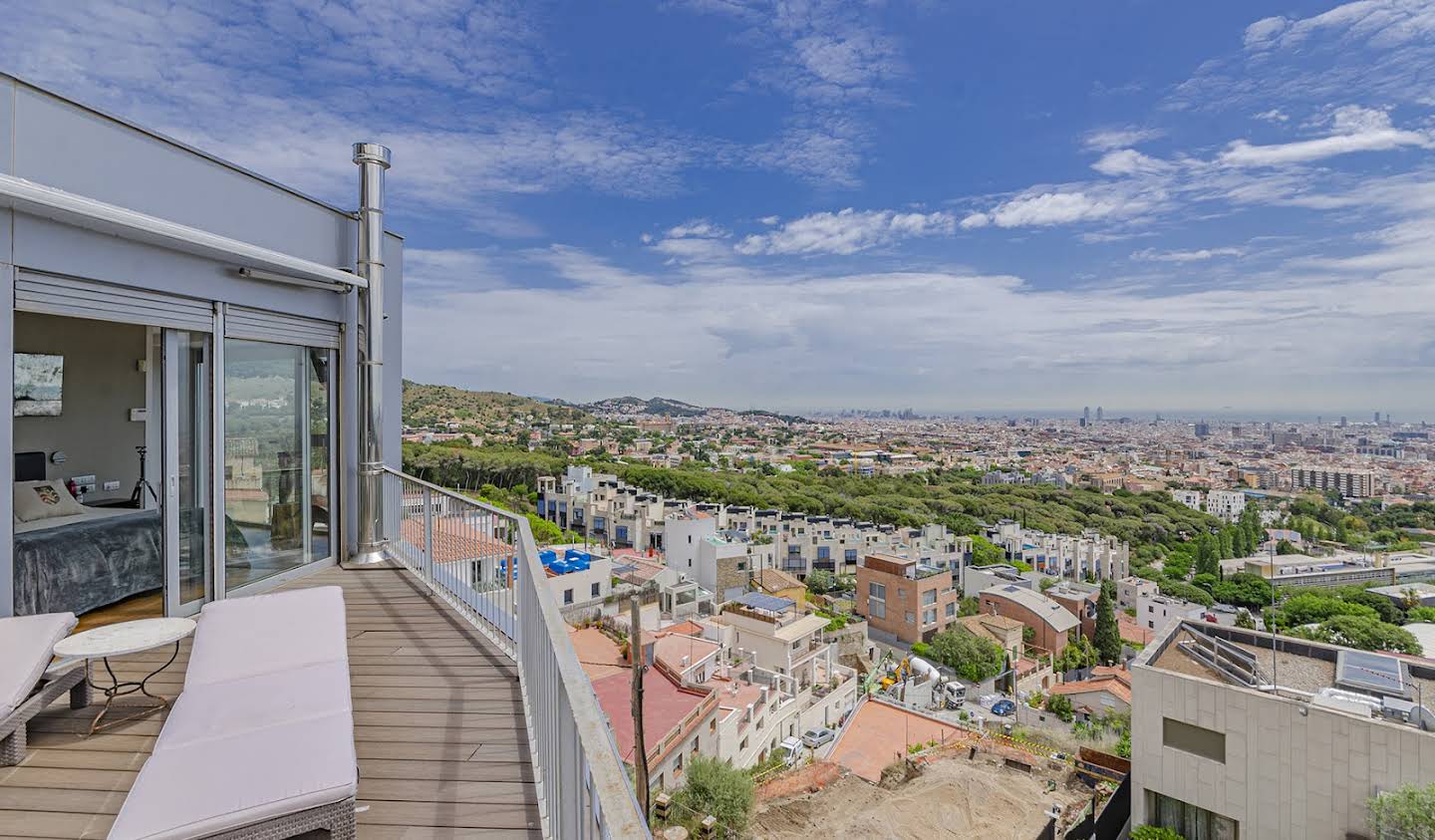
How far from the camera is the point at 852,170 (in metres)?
42.2

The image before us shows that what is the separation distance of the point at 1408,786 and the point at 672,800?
27.9 ft

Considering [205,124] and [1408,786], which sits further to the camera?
[205,124]

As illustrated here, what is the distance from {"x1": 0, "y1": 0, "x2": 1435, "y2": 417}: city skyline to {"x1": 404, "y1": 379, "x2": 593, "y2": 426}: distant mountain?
1.84 m

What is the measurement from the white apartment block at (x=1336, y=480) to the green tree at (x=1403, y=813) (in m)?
71.0

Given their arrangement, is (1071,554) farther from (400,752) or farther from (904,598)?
(400,752)

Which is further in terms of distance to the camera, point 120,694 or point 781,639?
point 781,639

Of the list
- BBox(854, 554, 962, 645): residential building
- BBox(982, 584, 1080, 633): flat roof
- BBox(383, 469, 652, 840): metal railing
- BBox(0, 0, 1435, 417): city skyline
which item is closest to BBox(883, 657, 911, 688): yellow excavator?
BBox(854, 554, 962, 645): residential building

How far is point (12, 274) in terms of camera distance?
3.27 metres

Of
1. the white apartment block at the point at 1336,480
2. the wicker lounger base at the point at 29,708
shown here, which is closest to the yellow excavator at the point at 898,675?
the wicker lounger base at the point at 29,708

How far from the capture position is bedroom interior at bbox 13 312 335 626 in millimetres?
4191

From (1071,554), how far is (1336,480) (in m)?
41.2

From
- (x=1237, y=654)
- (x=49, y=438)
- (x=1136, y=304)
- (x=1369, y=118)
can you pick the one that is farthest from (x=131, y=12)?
(x=1136, y=304)

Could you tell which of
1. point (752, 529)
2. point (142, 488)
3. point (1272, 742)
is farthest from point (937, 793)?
point (752, 529)

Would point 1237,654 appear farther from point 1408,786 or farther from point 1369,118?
point 1369,118
